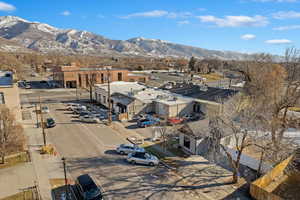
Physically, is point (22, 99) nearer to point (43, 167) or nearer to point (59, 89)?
point (59, 89)

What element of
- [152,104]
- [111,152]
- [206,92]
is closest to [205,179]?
[111,152]

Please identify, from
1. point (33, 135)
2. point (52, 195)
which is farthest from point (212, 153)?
point (33, 135)

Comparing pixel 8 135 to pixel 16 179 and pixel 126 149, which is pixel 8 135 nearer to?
pixel 16 179

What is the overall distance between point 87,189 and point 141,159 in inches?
240

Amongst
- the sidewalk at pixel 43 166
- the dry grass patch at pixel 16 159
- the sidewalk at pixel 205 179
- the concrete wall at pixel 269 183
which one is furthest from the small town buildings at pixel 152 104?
the concrete wall at pixel 269 183

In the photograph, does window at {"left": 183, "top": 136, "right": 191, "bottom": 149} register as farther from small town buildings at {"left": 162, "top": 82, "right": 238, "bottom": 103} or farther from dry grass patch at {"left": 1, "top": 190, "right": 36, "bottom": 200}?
dry grass patch at {"left": 1, "top": 190, "right": 36, "bottom": 200}

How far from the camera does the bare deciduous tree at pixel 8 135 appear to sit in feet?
56.7

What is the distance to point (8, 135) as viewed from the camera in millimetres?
17719

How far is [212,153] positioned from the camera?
1981 centimetres

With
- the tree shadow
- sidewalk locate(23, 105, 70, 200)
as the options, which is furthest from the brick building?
the tree shadow

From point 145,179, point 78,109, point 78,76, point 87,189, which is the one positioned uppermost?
point 78,76

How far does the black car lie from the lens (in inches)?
503

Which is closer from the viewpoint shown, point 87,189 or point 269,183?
point 87,189

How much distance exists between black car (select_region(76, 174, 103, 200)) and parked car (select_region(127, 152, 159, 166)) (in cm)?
511
